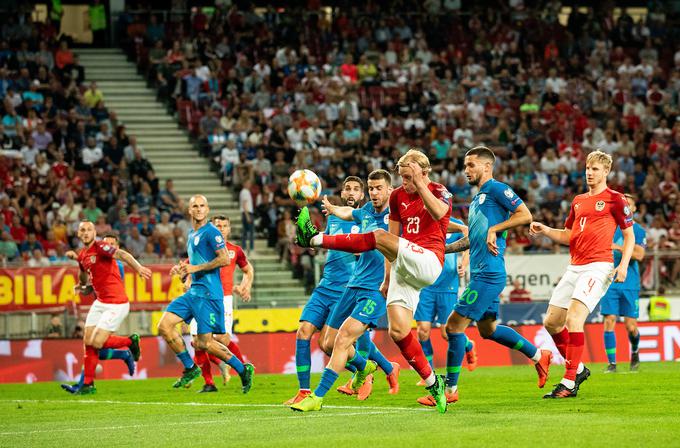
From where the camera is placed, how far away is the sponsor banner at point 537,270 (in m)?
26.1

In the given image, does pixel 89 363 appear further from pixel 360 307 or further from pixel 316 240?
pixel 316 240

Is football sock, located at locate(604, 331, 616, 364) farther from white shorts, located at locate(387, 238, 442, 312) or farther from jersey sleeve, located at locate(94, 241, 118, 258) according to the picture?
white shorts, located at locate(387, 238, 442, 312)

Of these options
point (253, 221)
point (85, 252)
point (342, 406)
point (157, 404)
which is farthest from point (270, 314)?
point (342, 406)

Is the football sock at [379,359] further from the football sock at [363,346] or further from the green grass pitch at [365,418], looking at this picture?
the green grass pitch at [365,418]

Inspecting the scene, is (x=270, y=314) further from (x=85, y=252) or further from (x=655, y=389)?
(x=655, y=389)

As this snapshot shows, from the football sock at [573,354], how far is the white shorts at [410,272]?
246 cm

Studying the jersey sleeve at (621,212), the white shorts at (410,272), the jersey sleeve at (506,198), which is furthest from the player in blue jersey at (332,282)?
the jersey sleeve at (621,212)

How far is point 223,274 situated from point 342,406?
6.26 meters

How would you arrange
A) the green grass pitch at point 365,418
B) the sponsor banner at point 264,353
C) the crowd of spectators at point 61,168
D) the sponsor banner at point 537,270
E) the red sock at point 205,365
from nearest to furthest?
the green grass pitch at point 365,418, the red sock at point 205,365, the sponsor banner at point 264,353, the sponsor banner at point 537,270, the crowd of spectators at point 61,168

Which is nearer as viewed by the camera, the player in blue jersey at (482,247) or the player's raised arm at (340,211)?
the player in blue jersey at (482,247)

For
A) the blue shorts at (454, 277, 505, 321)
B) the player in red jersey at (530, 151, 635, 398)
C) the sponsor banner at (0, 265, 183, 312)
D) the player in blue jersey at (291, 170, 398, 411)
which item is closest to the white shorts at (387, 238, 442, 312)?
the player in blue jersey at (291, 170, 398, 411)

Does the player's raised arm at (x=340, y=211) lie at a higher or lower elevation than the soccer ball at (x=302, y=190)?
lower

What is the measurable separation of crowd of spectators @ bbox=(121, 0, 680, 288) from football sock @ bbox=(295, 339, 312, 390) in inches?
565

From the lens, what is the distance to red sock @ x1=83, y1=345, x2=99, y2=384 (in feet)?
59.3
